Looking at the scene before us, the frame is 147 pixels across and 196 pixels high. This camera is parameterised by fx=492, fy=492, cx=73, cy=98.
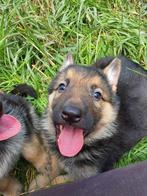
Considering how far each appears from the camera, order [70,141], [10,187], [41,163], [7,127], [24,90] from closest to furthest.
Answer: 1. [7,127]
2. [70,141]
3. [10,187]
4. [41,163]
5. [24,90]

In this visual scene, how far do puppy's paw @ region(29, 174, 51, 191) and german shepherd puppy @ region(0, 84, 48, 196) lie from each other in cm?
5

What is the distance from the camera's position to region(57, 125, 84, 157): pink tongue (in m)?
3.32

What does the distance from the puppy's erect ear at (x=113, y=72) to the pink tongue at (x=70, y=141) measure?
0.48 meters

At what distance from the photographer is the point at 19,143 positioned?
3.60 meters

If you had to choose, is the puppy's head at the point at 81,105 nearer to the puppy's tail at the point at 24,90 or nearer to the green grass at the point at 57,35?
the puppy's tail at the point at 24,90

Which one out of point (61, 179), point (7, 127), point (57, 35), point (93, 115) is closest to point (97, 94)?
point (93, 115)

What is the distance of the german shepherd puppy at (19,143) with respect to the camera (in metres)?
3.50

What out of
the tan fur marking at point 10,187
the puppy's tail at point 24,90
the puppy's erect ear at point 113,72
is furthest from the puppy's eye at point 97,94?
the tan fur marking at point 10,187

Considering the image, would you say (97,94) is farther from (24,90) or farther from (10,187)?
(10,187)

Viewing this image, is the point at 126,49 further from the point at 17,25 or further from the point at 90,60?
the point at 17,25

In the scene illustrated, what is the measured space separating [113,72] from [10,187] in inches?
46.4

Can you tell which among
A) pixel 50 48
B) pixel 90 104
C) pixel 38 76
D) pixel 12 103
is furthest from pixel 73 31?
pixel 90 104

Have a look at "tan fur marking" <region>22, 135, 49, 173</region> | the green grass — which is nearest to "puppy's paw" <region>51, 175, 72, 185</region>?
"tan fur marking" <region>22, 135, 49, 173</region>

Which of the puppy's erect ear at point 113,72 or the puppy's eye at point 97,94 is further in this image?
the puppy's erect ear at point 113,72
